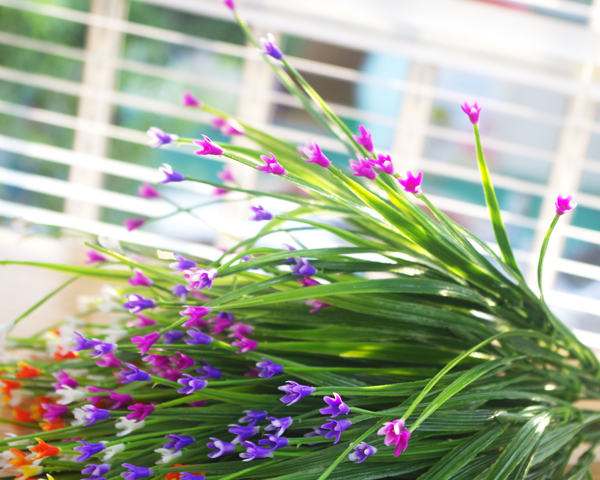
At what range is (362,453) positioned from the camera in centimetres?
35

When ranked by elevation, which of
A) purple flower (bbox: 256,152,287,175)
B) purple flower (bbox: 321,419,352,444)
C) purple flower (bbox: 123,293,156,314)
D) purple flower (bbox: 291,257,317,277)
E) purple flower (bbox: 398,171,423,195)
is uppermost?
purple flower (bbox: 398,171,423,195)

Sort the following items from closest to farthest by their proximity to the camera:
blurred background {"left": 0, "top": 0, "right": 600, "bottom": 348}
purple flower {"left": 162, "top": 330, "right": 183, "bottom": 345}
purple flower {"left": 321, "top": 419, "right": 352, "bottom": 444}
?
purple flower {"left": 321, "top": 419, "right": 352, "bottom": 444}, purple flower {"left": 162, "top": 330, "right": 183, "bottom": 345}, blurred background {"left": 0, "top": 0, "right": 600, "bottom": 348}

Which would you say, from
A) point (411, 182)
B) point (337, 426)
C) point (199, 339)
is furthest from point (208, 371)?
point (411, 182)

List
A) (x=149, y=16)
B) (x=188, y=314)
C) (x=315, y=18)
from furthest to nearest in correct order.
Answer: (x=149, y=16) → (x=315, y=18) → (x=188, y=314)

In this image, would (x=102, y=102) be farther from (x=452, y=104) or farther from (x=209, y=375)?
(x=209, y=375)

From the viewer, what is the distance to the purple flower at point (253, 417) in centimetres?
39

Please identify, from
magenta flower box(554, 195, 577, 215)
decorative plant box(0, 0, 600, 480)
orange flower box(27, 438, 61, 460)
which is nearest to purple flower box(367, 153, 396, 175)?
decorative plant box(0, 0, 600, 480)

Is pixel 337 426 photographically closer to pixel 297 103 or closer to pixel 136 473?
pixel 136 473

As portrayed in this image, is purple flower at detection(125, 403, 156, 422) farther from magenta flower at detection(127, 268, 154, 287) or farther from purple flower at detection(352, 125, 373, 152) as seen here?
purple flower at detection(352, 125, 373, 152)

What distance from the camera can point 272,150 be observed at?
0.58 m

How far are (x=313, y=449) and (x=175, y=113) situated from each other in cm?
160

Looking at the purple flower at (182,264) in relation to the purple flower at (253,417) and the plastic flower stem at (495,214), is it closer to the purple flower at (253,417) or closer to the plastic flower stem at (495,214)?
the purple flower at (253,417)

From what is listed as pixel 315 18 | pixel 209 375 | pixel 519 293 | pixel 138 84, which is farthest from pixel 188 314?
pixel 138 84

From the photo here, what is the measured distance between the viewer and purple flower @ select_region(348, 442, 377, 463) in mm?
345
